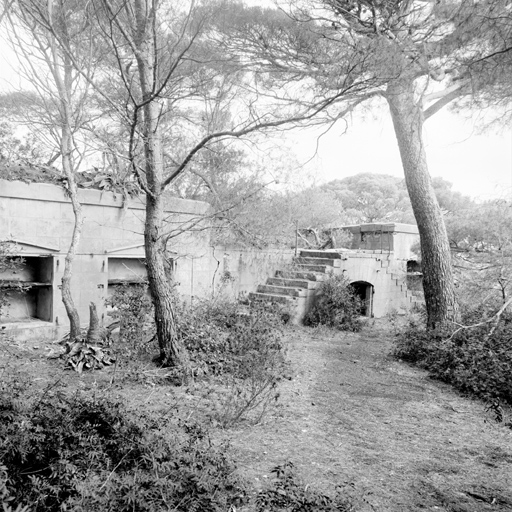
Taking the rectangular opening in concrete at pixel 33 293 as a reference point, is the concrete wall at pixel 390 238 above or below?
above

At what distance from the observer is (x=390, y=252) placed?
12.6m

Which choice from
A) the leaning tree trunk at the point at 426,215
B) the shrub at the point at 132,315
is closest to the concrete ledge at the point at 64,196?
the shrub at the point at 132,315

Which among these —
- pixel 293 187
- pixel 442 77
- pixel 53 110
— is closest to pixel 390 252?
pixel 293 187

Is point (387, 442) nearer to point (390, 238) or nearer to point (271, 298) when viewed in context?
point (271, 298)

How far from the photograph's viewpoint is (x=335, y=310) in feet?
32.5

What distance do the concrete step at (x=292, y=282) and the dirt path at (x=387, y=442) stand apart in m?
3.88

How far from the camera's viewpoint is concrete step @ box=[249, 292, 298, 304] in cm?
991

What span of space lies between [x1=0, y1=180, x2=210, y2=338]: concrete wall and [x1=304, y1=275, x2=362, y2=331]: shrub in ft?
10.1

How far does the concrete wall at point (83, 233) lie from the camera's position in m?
6.73

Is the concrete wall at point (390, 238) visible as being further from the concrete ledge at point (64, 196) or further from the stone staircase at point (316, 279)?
the concrete ledge at point (64, 196)

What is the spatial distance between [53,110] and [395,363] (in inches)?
279

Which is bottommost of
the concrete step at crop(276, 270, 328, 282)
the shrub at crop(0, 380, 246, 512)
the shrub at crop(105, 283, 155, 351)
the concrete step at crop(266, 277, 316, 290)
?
the shrub at crop(0, 380, 246, 512)

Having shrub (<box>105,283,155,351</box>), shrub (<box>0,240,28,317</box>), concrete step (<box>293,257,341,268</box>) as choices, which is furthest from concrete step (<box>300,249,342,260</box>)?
shrub (<box>0,240,28,317</box>)

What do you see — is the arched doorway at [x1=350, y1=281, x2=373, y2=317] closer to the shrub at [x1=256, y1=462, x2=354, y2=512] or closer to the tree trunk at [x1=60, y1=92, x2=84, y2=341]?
the tree trunk at [x1=60, y1=92, x2=84, y2=341]
